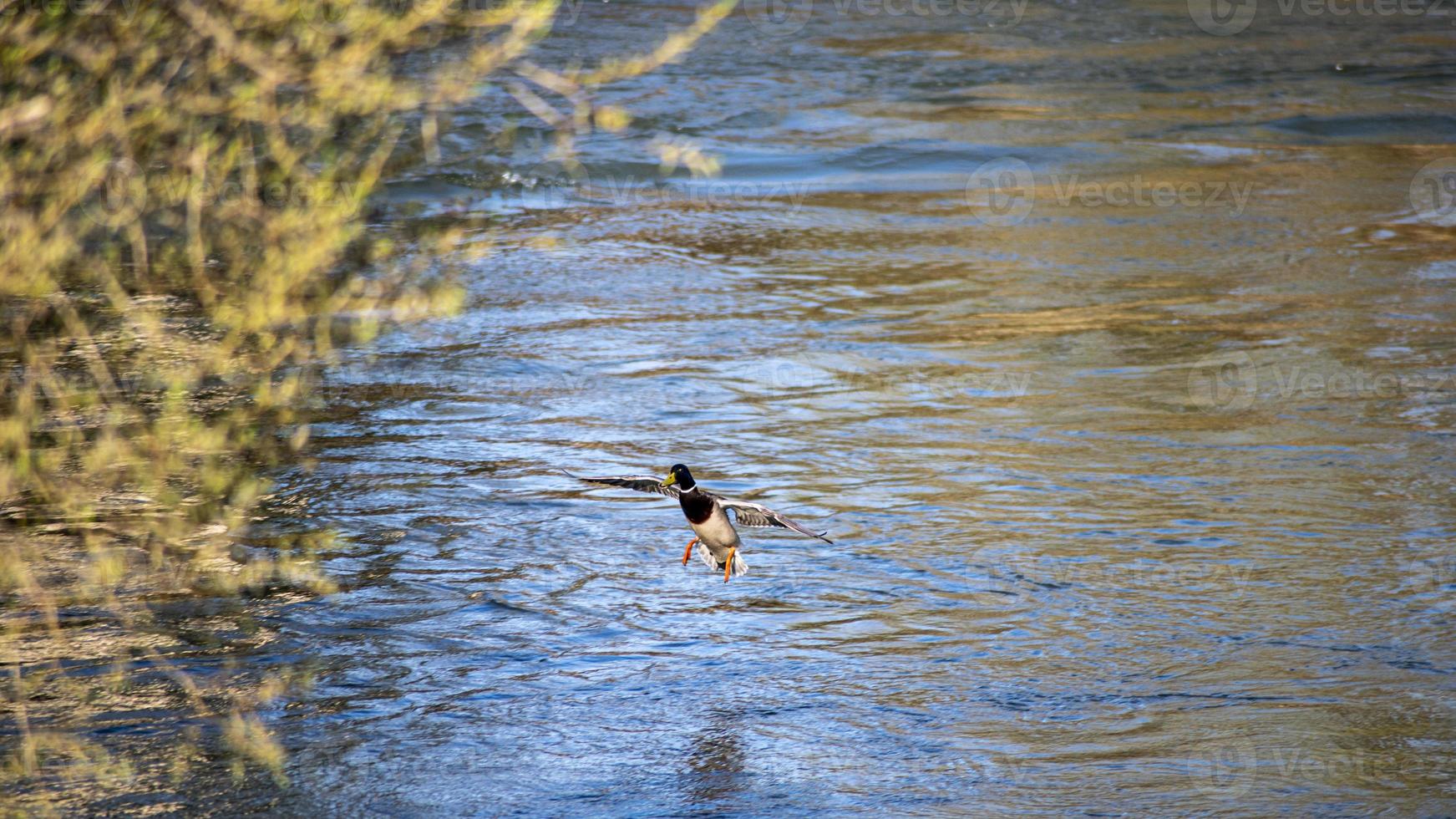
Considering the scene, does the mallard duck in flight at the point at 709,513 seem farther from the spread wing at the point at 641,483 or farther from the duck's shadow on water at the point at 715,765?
the duck's shadow on water at the point at 715,765

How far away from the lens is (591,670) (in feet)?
16.6

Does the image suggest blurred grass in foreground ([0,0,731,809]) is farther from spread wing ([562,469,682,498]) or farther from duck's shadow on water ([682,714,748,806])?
duck's shadow on water ([682,714,748,806])

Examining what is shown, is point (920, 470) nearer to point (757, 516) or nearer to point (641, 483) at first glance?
point (757, 516)

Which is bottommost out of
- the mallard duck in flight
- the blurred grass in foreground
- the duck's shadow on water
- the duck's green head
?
the duck's shadow on water

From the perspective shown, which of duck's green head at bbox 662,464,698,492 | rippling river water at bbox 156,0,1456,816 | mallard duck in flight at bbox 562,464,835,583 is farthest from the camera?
duck's green head at bbox 662,464,698,492

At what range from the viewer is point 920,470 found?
6734 millimetres

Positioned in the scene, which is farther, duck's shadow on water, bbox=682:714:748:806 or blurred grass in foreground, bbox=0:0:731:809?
duck's shadow on water, bbox=682:714:748:806

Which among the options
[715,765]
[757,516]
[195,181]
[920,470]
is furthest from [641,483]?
[920,470]

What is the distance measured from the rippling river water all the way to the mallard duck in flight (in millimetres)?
243

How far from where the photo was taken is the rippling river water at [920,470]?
4555 millimetres

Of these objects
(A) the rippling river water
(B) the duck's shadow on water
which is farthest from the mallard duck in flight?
(B) the duck's shadow on water

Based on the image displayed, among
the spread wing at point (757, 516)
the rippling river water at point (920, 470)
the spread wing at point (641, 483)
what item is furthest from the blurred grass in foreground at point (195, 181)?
the spread wing at point (757, 516)

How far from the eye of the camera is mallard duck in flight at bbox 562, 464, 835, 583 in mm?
4715

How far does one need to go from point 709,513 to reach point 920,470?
6.34 ft
